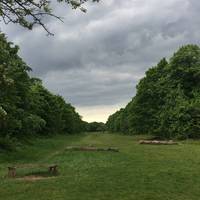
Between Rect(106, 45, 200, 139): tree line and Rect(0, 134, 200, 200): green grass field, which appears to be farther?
Rect(106, 45, 200, 139): tree line

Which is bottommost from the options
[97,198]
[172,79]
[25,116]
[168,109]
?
[97,198]

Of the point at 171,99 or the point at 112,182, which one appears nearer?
the point at 112,182

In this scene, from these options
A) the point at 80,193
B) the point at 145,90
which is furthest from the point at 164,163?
the point at 145,90

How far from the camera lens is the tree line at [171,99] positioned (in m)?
72.6

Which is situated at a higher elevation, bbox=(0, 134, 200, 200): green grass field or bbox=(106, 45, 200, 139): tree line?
bbox=(106, 45, 200, 139): tree line

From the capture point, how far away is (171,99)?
7712 cm

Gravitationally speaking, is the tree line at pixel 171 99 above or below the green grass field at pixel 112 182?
above

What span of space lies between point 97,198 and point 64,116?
124 m

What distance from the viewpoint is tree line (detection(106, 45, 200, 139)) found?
72.6 m

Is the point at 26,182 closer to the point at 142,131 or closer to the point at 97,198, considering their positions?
the point at 97,198

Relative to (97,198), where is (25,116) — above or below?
above

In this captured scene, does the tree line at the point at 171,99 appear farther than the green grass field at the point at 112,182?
Yes

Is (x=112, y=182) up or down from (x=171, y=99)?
down

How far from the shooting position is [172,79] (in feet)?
265
